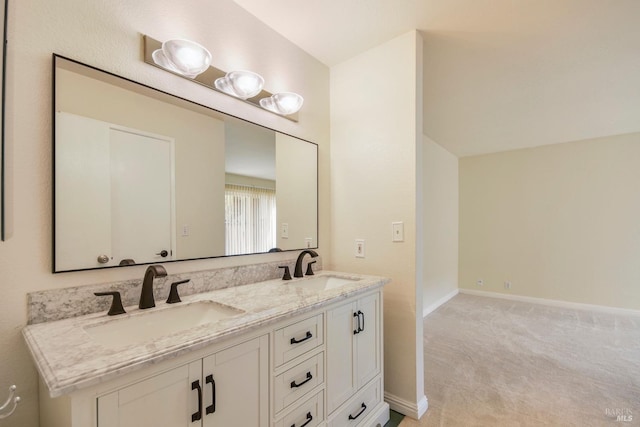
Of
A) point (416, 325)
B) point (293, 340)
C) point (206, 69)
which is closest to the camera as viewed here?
point (293, 340)

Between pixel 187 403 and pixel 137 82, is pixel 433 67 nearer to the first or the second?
pixel 137 82

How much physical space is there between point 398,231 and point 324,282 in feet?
2.02

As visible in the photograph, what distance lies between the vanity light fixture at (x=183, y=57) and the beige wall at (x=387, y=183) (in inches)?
46.1

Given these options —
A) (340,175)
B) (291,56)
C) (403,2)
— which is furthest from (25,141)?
(403,2)

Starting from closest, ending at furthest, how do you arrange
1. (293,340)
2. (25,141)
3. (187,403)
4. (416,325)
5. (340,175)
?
1. (187,403)
2. (25,141)
3. (293,340)
4. (416,325)
5. (340,175)

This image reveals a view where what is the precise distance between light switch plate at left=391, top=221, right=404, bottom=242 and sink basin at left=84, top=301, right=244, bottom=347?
118cm

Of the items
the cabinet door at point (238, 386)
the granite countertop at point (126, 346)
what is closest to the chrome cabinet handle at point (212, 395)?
the cabinet door at point (238, 386)

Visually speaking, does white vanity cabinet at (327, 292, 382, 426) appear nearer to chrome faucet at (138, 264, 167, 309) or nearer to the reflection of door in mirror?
chrome faucet at (138, 264, 167, 309)

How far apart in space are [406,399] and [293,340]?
3.94ft

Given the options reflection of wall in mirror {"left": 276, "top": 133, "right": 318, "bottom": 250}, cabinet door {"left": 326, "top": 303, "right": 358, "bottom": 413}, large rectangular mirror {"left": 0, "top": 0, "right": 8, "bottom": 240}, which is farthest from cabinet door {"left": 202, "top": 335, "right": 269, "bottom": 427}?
reflection of wall in mirror {"left": 276, "top": 133, "right": 318, "bottom": 250}

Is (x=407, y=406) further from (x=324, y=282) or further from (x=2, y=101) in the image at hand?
(x=2, y=101)

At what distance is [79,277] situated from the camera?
1.11 m

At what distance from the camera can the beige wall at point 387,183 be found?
1.91m

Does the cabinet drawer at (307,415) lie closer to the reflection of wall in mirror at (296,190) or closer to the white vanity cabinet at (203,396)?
the white vanity cabinet at (203,396)
